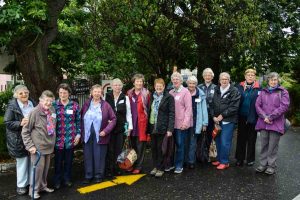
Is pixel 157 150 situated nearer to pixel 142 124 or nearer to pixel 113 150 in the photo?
pixel 142 124

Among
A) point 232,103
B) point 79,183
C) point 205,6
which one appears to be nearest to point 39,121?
point 79,183

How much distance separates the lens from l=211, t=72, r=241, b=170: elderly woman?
6.80m

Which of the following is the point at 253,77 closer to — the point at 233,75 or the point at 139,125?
the point at 139,125

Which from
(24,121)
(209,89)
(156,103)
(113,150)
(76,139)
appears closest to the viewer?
(24,121)

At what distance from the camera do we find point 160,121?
21.1 feet

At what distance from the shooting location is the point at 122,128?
6.56 m

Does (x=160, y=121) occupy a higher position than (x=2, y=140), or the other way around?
(x=160, y=121)

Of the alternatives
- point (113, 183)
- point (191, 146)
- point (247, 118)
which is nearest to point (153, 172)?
point (113, 183)

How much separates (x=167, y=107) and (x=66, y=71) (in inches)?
162

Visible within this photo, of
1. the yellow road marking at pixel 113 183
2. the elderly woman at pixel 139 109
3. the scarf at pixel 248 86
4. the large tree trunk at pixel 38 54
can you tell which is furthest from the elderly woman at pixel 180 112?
the large tree trunk at pixel 38 54

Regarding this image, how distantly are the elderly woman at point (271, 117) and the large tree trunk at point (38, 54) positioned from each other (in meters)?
4.51

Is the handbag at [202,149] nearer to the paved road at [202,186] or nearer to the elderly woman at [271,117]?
the paved road at [202,186]

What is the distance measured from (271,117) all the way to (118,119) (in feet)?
8.88

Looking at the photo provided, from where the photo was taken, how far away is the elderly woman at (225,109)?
680 centimetres
